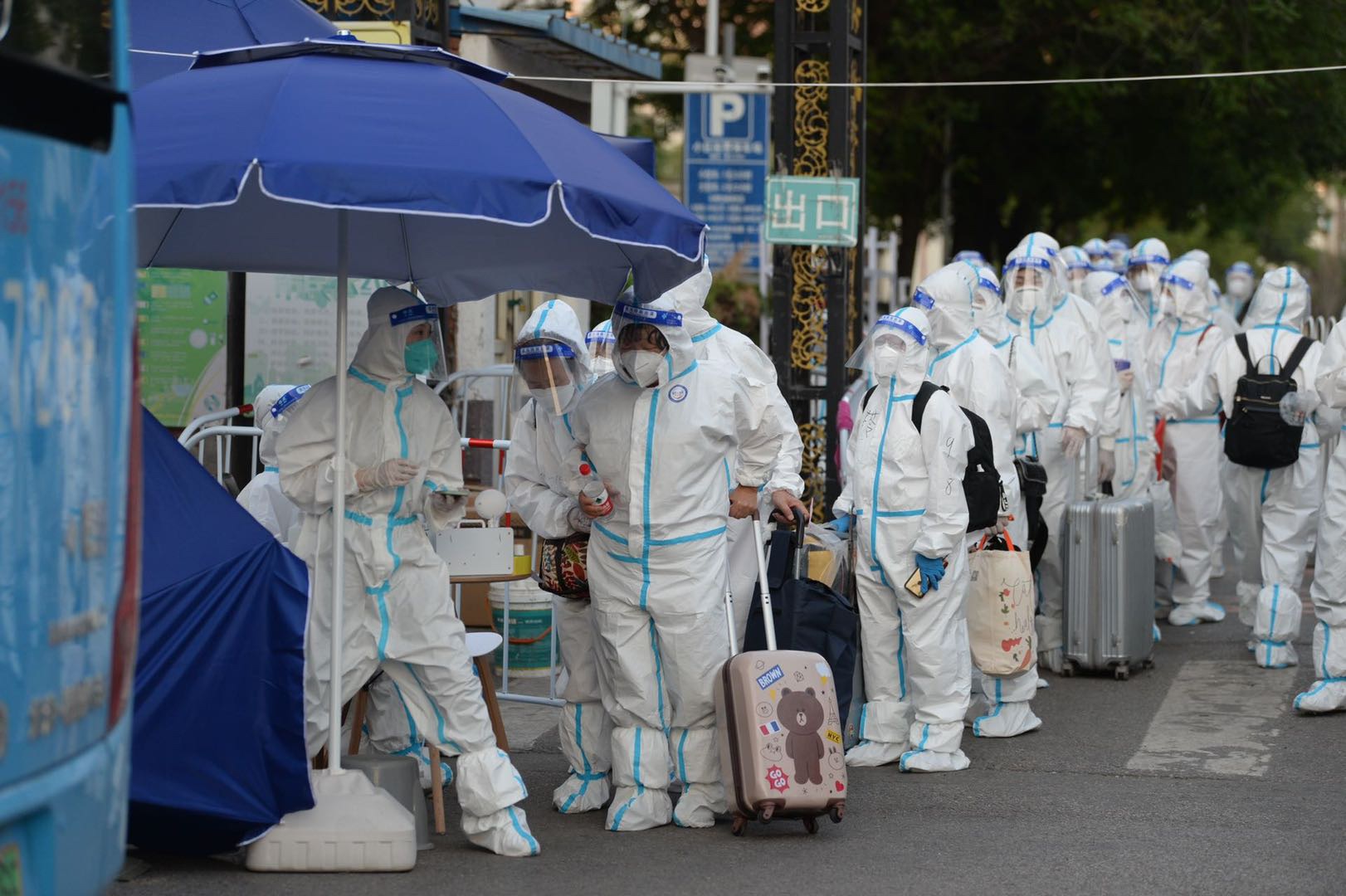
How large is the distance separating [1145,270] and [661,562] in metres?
9.77

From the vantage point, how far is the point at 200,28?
28.9 feet

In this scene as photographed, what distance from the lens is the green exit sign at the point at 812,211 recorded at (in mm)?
11539

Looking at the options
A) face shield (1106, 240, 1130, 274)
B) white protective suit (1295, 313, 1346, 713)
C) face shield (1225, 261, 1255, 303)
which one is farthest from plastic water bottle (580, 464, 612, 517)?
face shield (1225, 261, 1255, 303)

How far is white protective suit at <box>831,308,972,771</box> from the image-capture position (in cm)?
784

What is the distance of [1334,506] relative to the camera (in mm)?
9148

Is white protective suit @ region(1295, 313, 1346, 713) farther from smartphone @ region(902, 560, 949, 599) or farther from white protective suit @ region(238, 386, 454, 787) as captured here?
white protective suit @ region(238, 386, 454, 787)

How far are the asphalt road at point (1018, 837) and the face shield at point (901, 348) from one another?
5.44 feet

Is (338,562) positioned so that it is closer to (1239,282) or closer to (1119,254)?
(1119,254)

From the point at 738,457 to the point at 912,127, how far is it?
17.1 m

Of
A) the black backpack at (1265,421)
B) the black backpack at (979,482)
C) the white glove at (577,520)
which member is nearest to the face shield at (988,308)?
the black backpack at (1265,421)

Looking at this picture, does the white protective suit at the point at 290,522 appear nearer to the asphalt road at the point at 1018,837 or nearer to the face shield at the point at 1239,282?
the asphalt road at the point at 1018,837

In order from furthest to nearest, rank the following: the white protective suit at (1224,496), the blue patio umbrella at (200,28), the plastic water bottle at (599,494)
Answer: the white protective suit at (1224,496) → the blue patio umbrella at (200,28) → the plastic water bottle at (599,494)

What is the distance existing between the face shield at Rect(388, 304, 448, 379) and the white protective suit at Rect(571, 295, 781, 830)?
2.18ft

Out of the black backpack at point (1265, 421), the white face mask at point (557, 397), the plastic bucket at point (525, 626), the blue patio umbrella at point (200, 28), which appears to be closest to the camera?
the white face mask at point (557, 397)
